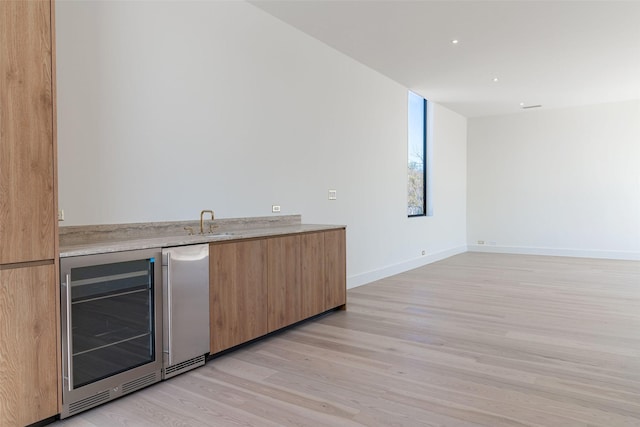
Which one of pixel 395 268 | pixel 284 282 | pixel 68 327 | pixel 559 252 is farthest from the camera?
pixel 559 252

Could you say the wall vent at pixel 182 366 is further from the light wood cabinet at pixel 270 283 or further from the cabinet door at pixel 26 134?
the cabinet door at pixel 26 134

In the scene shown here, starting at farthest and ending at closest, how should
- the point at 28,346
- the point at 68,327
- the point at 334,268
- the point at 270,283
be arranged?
1. the point at 334,268
2. the point at 270,283
3. the point at 68,327
4. the point at 28,346

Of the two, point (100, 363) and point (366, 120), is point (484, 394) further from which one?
point (366, 120)

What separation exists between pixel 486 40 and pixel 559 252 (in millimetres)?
5892

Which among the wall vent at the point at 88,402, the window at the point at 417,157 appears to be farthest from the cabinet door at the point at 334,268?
the window at the point at 417,157

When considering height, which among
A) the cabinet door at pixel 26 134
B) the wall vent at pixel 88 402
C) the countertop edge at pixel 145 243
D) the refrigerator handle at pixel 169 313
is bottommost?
the wall vent at pixel 88 402

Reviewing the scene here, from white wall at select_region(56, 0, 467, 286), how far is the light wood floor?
131cm

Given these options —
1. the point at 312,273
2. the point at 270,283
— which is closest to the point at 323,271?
the point at 312,273

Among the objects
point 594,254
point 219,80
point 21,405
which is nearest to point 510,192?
point 594,254

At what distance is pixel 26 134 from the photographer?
2.12 metres

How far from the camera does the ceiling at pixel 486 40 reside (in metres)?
4.21

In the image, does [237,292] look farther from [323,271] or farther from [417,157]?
[417,157]

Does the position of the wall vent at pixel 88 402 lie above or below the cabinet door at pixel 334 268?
below

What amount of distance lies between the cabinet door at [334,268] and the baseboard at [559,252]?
6405mm
